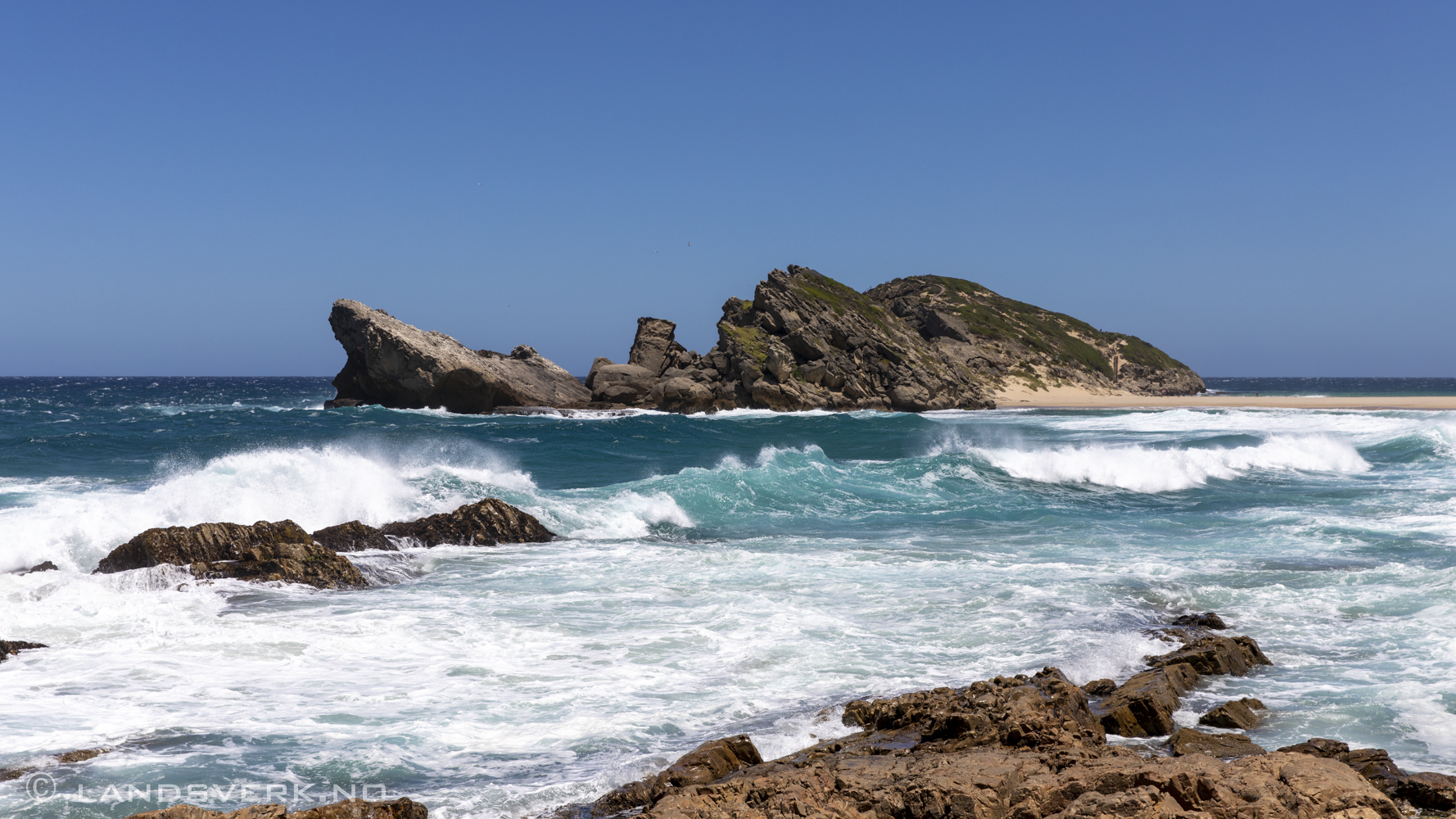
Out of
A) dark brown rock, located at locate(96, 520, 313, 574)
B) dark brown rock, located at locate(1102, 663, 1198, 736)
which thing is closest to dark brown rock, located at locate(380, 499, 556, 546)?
dark brown rock, located at locate(96, 520, 313, 574)

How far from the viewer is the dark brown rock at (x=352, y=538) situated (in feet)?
43.0

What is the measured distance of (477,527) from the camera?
14375mm

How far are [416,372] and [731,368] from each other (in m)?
17.4

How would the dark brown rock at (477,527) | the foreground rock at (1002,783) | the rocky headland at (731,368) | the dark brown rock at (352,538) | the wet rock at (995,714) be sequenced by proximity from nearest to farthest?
the foreground rock at (1002,783), the wet rock at (995,714), the dark brown rock at (352,538), the dark brown rock at (477,527), the rocky headland at (731,368)

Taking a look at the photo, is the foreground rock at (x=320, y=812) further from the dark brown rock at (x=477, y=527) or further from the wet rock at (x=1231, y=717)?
the dark brown rock at (x=477, y=527)

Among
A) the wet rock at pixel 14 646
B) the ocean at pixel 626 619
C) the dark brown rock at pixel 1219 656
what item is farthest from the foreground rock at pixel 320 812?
the dark brown rock at pixel 1219 656

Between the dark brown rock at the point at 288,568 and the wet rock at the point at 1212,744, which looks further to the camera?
the dark brown rock at the point at 288,568

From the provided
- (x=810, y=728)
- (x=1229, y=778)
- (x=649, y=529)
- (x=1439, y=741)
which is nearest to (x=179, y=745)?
(x=810, y=728)

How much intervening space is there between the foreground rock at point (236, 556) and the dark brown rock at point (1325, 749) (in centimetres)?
978

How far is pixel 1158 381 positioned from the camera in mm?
94000

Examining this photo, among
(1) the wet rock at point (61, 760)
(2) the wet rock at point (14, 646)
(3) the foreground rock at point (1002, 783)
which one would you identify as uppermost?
(3) the foreground rock at point (1002, 783)

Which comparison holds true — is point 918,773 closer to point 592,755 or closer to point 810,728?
point 810,728

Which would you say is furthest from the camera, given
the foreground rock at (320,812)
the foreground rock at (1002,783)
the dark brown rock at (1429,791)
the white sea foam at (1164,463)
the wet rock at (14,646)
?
the white sea foam at (1164,463)

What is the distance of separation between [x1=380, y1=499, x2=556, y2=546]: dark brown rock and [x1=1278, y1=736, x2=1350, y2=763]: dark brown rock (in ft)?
36.7
